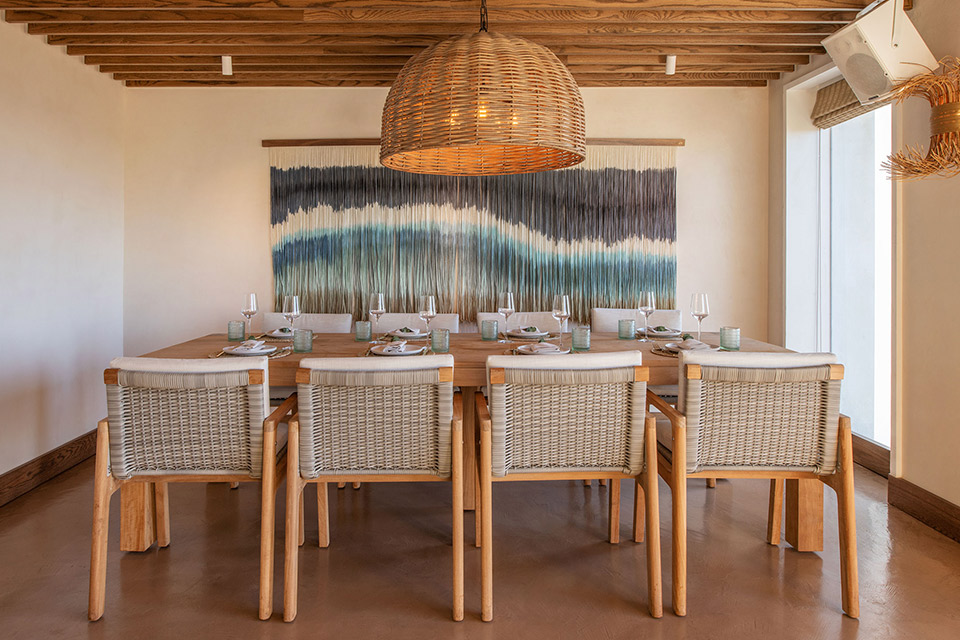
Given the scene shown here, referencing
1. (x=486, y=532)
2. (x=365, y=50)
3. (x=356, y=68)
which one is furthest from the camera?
(x=356, y=68)

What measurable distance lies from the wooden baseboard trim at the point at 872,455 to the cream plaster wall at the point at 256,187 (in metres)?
1.05

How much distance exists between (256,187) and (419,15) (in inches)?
73.8

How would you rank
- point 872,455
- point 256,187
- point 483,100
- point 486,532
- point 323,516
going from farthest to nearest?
point 256,187, point 872,455, point 323,516, point 483,100, point 486,532

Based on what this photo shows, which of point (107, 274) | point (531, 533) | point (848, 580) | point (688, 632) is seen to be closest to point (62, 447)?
point (107, 274)

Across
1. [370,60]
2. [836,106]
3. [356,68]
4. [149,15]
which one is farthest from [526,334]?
[149,15]

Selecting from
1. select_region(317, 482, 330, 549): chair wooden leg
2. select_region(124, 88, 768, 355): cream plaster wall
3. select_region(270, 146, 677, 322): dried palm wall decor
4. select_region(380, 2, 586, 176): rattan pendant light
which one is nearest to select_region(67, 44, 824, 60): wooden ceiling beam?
select_region(124, 88, 768, 355): cream plaster wall

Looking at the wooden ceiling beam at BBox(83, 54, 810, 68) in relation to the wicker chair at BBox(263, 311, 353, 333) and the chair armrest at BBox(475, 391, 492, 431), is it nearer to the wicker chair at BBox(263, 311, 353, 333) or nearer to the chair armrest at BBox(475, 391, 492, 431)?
Result: the wicker chair at BBox(263, 311, 353, 333)

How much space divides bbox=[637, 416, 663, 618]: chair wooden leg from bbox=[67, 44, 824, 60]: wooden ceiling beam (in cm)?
257

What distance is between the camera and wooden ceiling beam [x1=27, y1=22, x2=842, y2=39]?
129 inches

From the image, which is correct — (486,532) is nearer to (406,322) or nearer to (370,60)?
(406,322)

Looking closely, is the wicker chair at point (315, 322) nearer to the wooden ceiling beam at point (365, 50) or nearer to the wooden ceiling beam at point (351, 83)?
the wooden ceiling beam at point (365, 50)

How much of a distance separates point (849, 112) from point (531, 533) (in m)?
3.03

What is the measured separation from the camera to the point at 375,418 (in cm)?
202

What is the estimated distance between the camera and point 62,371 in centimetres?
358
